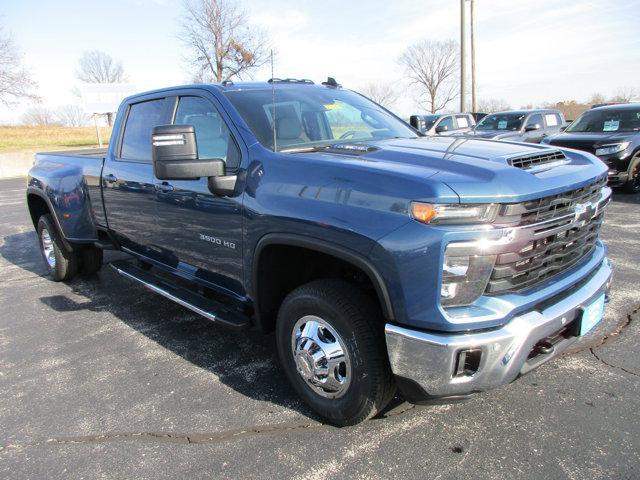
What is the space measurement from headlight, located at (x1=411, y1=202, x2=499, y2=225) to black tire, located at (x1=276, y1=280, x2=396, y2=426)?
605mm

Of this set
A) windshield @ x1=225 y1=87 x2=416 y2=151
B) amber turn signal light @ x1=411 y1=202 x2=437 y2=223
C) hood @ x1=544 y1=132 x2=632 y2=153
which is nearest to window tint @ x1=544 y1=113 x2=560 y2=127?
hood @ x1=544 y1=132 x2=632 y2=153

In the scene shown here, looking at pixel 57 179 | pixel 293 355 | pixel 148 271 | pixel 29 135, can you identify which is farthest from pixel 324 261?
pixel 29 135

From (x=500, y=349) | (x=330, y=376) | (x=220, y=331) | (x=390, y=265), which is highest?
(x=390, y=265)

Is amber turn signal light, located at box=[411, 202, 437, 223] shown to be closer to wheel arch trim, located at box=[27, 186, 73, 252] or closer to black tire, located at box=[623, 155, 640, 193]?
wheel arch trim, located at box=[27, 186, 73, 252]

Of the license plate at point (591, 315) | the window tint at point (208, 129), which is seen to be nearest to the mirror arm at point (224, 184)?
the window tint at point (208, 129)

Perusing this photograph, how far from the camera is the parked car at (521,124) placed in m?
12.9

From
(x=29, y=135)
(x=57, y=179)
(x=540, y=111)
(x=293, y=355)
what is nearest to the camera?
(x=293, y=355)

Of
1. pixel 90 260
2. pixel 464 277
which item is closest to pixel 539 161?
pixel 464 277

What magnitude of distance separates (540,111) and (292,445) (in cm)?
1380

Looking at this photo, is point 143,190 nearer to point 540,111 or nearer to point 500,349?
point 500,349

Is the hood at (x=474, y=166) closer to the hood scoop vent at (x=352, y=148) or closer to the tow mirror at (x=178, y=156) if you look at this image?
the hood scoop vent at (x=352, y=148)

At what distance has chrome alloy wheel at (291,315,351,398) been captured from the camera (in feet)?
8.27

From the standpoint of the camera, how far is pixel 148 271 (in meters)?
4.25

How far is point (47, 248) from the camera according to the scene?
5824 mm
